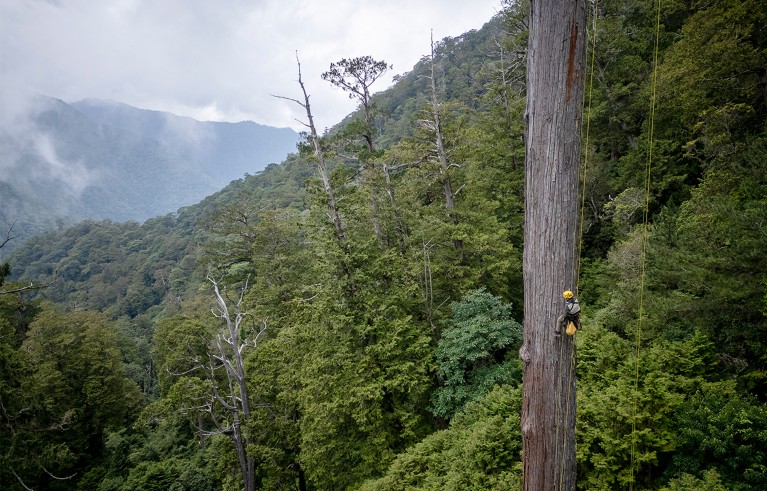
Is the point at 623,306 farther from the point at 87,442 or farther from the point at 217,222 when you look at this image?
the point at 87,442

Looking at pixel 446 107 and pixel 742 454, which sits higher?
pixel 446 107

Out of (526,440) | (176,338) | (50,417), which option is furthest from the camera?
(176,338)

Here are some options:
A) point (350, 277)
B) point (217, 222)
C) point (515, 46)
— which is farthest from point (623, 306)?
point (217, 222)

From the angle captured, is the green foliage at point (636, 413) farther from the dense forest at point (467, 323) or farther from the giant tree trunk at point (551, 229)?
the giant tree trunk at point (551, 229)

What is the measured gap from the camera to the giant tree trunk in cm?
223

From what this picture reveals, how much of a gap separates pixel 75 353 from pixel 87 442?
16.4ft

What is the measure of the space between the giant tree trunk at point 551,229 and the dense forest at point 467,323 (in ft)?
6.63

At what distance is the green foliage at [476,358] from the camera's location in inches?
333

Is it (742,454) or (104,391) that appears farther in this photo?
(104,391)

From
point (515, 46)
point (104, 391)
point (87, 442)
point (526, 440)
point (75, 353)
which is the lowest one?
point (87, 442)

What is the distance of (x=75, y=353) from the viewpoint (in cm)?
2050

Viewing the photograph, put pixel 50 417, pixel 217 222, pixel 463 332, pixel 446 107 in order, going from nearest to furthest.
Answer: pixel 463 332 < pixel 446 107 < pixel 50 417 < pixel 217 222

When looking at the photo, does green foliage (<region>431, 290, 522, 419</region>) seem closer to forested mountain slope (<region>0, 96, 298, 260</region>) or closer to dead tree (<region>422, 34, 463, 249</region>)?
dead tree (<region>422, 34, 463, 249</region>)

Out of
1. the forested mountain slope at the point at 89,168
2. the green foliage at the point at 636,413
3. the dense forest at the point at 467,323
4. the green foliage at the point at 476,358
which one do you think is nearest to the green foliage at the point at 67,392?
the dense forest at the point at 467,323
